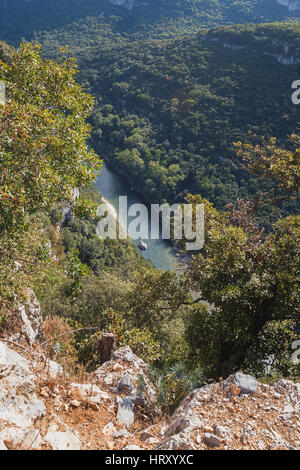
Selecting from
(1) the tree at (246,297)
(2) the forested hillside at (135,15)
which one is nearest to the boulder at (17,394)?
(1) the tree at (246,297)

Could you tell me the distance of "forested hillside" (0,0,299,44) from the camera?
135 m

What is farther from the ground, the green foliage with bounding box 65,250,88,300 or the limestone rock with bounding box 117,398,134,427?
the green foliage with bounding box 65,250,88,300

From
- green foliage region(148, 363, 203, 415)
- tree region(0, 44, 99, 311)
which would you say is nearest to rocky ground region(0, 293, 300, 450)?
green foliage region(148, 363, 203, 415)

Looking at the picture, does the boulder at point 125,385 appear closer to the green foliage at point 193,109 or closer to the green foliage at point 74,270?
the green foliage at point 74,270

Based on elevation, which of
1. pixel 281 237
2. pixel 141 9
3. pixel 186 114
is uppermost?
pixel 141 9

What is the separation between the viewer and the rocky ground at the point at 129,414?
3459mm

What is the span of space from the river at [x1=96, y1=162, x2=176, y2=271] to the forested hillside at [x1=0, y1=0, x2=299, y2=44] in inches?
3658

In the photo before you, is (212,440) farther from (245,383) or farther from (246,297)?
(246,297)

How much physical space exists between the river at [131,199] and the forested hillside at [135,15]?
3658 inches

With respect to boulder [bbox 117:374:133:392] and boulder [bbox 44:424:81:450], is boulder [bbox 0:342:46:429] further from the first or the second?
boulder [bbox 117:374:133:392]

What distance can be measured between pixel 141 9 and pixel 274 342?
18736 cm

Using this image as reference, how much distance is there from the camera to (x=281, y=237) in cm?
701

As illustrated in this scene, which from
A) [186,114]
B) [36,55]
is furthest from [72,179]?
[186,114]
